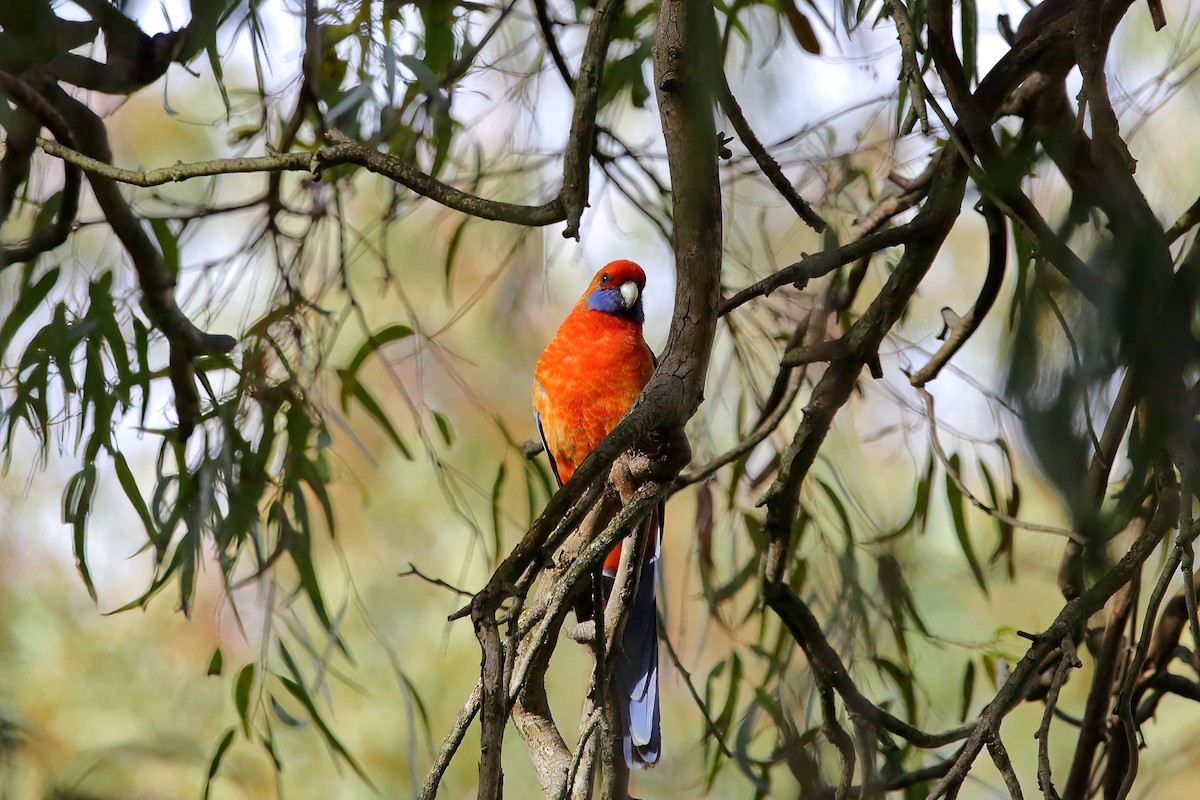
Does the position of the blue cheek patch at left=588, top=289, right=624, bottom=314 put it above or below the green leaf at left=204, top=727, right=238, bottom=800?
above

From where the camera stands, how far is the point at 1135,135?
76 cm

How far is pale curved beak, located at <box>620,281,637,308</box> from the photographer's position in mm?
2434

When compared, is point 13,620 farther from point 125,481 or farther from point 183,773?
point 183,773

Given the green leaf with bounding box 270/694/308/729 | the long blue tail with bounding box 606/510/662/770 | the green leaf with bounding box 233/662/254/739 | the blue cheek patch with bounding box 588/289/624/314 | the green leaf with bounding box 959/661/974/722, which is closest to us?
the green leaf with bounding box 270/694/308/729

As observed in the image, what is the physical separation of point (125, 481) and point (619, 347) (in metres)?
1.14

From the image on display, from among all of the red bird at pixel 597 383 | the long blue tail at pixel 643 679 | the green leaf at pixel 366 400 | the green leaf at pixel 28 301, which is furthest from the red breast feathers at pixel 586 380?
the green leaf at pixel 28 301

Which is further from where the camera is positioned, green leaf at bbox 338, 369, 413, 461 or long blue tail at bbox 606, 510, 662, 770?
long blue tail at bbox 606, 510, 662, 770

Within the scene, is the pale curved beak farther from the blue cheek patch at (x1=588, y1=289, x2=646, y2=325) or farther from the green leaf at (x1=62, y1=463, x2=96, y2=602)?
the green leaf at (x1=62, y1=463, x2=96, y2=602)

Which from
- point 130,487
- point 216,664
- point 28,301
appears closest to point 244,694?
point 216,664

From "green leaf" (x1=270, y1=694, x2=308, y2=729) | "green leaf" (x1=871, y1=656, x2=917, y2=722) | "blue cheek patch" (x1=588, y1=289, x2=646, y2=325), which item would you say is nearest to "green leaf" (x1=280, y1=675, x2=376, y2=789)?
"green leaf" (x1=270, y1=694, x2=308, y2=729)

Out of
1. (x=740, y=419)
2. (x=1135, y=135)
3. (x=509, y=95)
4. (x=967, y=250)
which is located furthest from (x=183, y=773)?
(x=1135, y=135)

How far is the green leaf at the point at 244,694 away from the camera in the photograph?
1.40 metres

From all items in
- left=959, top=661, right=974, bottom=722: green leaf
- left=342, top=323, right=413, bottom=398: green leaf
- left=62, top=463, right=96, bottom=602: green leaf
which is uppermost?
left=342, top=323, right=413, bottom=398: green leaf

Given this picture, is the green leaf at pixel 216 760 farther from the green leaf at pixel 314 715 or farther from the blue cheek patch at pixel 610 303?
the blue cheek patch at pixel 610 303
